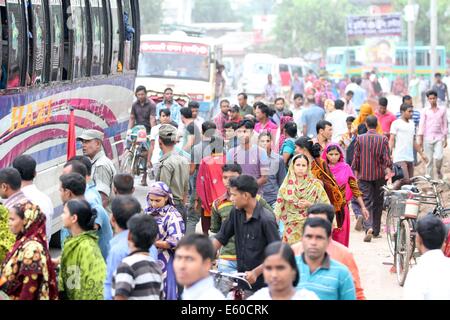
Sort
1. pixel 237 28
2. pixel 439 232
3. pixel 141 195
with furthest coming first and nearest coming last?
pixel 237 28 → pixel 141 195 → pixel 439 232

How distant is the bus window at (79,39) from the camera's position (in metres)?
13.7

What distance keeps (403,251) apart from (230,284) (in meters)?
4.46

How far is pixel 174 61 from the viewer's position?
3053cm

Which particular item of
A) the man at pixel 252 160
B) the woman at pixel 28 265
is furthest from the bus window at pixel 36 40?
the woman at pixel 28 265

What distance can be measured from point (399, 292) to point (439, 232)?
4861mm

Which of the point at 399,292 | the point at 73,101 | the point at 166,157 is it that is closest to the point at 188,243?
the point at 166,157

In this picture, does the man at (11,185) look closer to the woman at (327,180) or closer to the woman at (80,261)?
the woman at (80,261)

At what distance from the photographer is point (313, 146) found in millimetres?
11641

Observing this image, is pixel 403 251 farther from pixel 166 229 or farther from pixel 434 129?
pixel 434 129

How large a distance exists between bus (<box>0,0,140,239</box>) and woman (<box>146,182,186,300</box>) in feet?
8.38

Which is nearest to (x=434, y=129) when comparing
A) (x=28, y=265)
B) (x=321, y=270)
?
(x=321, y=270)

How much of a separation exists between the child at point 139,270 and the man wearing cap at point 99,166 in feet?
10.9

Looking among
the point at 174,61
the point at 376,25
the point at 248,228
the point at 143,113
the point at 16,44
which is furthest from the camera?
the point at 376,25
